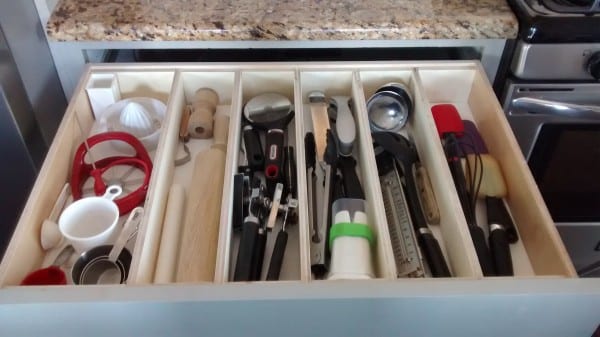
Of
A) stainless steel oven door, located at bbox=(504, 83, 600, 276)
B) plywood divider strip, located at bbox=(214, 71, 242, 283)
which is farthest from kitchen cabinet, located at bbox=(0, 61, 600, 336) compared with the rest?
stainless steel oven door, located at bbox=(504, 83, 600, 276)

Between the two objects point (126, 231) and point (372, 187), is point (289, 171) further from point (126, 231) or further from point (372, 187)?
point (126, 231)

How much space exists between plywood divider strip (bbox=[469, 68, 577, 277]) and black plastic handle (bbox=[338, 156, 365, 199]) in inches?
9.3

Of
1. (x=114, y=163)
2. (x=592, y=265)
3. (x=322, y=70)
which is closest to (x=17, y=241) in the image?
(x=114, y=163)

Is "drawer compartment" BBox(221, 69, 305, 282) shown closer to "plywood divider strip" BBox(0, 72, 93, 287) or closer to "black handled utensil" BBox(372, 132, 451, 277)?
"black handled utensil" BBox(372, 132, 451, 277)

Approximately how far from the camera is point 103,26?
93 cm

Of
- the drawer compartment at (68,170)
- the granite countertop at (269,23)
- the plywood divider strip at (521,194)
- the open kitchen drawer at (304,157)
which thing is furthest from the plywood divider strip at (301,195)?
the plywood divider strip at (521,194)

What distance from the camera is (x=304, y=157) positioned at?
0.81 meters

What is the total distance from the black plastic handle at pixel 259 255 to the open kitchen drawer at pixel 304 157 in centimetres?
3

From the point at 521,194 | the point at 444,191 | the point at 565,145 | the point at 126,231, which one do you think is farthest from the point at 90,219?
the point at 565,145

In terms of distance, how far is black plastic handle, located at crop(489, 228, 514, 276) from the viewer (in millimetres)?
740

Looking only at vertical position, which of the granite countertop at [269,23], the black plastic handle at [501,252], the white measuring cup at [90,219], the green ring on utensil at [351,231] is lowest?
the black plastic handle at [501,252]

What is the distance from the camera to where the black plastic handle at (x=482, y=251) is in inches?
29.4

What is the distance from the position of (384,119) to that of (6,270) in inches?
24.7

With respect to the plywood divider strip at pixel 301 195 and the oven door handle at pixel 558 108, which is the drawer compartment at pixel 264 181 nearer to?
the plywood divider strip at pixel 301 195
